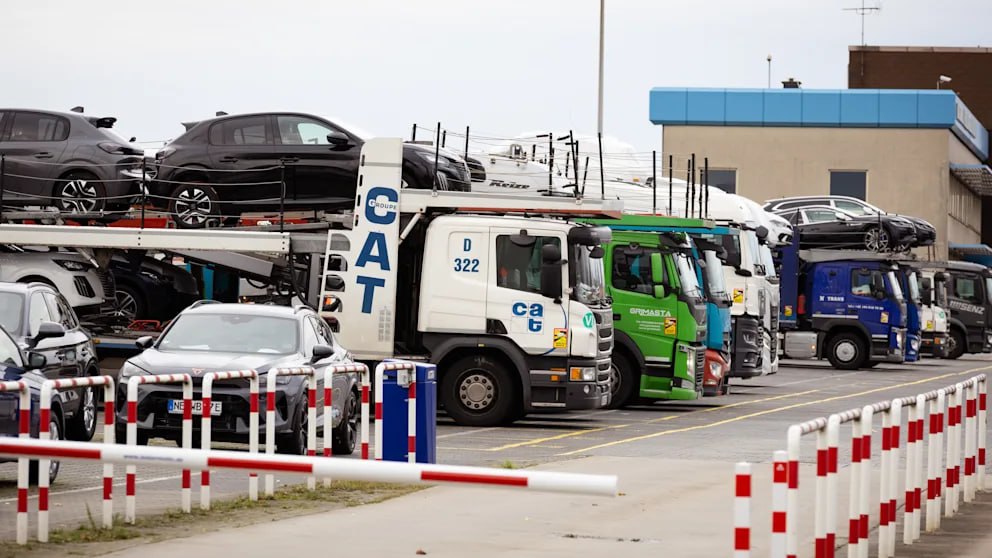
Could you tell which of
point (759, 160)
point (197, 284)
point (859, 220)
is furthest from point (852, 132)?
point (197, 284)

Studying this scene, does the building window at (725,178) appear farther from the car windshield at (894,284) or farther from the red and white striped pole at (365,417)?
the red and white striped pole at (365,417)

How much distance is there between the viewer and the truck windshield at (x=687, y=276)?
25391 millimetres

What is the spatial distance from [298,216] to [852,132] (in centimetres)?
5386

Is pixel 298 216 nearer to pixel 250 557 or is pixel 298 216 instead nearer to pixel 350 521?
pixel 350 521

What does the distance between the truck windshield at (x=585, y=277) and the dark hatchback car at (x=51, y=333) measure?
6.66m

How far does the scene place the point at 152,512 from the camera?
12117 mm

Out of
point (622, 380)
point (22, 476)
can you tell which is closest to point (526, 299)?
point (622, 380)

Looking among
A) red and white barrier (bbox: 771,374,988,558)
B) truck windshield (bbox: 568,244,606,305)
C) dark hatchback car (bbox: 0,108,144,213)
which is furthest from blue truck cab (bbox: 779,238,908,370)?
red and white barrier (bbox: 771,374,988,558)

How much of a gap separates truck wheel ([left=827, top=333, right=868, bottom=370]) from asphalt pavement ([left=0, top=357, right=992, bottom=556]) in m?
17.2

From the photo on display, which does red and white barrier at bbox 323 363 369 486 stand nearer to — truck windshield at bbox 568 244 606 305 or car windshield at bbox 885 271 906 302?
truck windshield at bbox 568 244 606 305

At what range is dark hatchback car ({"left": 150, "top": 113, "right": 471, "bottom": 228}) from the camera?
75.1 ft

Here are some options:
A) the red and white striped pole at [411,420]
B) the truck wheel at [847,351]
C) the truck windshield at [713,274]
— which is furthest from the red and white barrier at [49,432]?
the truck wheel at [847,351]

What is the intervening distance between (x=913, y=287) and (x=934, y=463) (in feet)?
100

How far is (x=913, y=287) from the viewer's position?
42.3 m
